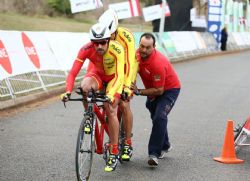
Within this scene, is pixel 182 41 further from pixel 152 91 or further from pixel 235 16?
pixel 152 91

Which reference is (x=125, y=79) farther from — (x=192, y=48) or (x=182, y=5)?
(x=182, y=5)

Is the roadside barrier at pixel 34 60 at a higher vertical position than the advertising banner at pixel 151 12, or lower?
higher

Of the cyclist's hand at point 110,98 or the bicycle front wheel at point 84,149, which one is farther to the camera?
the cyclist's hand at point 110,98

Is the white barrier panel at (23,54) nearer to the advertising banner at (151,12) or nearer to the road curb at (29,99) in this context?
the road curb at (29,99)

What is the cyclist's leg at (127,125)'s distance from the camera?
25.5 feet

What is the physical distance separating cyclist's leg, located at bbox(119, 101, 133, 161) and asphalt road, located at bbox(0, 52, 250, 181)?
15 cm

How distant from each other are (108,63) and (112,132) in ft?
2.74

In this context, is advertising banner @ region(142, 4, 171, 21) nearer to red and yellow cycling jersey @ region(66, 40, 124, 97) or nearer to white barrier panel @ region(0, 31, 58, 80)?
white barrier panel @ region(0, 31, 58, 80)

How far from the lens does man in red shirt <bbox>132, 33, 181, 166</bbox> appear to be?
7719mm

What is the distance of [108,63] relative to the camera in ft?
24.0

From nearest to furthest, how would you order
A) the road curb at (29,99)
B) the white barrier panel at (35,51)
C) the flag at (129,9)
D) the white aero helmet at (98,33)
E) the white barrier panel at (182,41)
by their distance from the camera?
the white aero helmet at (98,33) < the road curb at (29,99) < the white barrier panel at (35,51) < the flag at (129,9) < the white barrier panel at (182,41)

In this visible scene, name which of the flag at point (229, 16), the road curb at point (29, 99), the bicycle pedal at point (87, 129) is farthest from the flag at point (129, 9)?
the flag at point (229, 16)

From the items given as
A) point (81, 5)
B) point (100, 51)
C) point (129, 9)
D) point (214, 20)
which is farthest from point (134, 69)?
point (214, 20)

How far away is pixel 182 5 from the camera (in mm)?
43375
